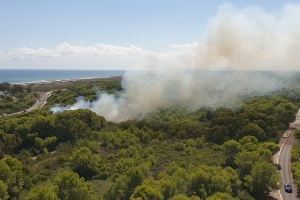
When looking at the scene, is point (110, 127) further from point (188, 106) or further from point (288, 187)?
point (288, 187)

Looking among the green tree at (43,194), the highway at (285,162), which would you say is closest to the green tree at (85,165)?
the green tree at (43,194)

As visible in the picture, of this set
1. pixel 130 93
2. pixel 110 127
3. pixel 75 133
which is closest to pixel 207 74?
pixel 130 93

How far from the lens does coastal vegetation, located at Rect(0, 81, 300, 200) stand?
→ 58.8m

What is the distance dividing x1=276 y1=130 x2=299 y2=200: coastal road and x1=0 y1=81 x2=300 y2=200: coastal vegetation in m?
2.29

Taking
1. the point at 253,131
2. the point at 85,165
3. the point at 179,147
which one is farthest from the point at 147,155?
the point at 253,131

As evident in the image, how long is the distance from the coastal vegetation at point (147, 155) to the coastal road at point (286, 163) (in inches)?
A: 90.1

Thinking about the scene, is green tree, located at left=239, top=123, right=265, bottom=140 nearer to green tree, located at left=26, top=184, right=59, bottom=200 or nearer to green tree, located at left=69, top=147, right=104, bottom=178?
green tree, located at left=69, top=147, right=104, bottom=178

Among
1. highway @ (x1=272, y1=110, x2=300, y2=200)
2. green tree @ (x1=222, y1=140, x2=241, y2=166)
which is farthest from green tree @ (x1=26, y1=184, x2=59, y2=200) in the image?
green tree @ (x1=222, y1=140, x2=241, y2=166)

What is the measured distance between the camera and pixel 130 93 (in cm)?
13062

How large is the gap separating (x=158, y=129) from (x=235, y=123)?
Result: 18.6 m

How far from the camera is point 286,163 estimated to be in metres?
86.4

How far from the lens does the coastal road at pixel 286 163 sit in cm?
6912

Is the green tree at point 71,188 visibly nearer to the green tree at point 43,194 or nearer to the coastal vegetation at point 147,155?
the coastal vegetation at point 147,155

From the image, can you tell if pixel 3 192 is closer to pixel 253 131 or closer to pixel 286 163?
pixel 286 163
